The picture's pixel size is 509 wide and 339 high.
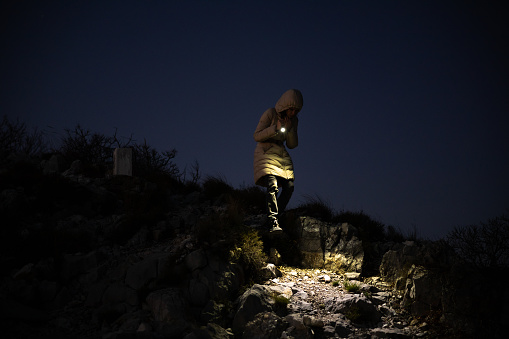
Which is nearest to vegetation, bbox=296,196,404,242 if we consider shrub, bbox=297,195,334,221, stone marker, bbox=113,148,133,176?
shrub, bbox=297,195,334,221

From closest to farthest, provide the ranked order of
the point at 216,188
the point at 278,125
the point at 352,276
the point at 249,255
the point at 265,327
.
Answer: the point at 265,327, the point at 249,255, the point at 352,276, the point at 278,125, the point at 216,188

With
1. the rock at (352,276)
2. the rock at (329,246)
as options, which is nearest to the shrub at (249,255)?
the rock at (329,246)

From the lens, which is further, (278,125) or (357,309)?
(278,125)

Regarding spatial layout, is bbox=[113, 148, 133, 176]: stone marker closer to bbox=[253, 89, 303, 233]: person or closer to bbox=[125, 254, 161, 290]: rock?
bbox=[253, 89, 303, 233]: person

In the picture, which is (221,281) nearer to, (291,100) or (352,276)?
(352,276)

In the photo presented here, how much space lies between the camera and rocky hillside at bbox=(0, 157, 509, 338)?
4164 millimetres

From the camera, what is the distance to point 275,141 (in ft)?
22.3

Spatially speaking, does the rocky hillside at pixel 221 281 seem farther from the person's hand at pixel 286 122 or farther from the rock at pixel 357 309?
the person's hand at pixel 286 122

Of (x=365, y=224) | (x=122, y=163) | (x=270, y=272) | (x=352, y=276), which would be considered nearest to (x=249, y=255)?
(x=270, y=272)

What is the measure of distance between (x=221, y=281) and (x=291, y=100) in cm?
345

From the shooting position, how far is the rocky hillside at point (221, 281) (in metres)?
4.16

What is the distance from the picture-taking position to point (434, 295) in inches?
180

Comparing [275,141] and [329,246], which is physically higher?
[275,141]

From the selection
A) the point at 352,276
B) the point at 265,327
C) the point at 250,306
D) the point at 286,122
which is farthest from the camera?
the point at 286,122
